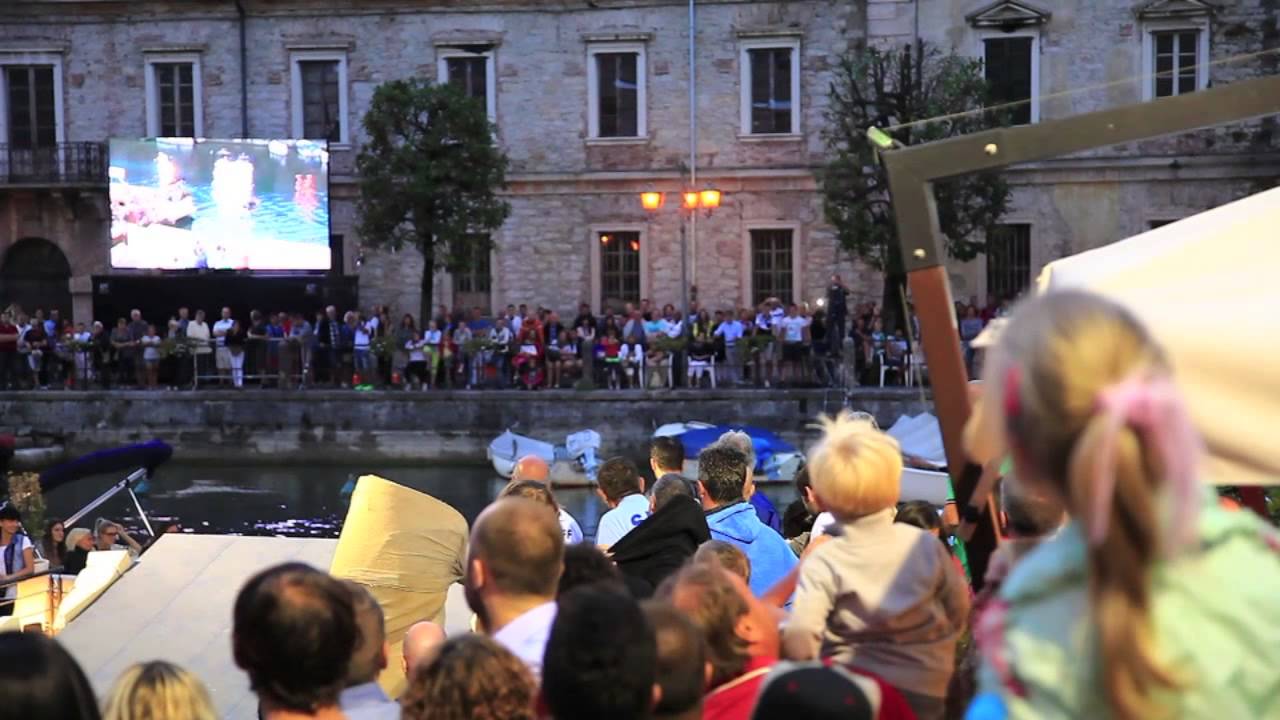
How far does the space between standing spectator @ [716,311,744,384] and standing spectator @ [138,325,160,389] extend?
1147 centimetres

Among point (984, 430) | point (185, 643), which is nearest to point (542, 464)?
point (185, 643)

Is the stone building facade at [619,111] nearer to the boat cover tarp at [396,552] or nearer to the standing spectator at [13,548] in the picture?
the standing spectator at [13,548]

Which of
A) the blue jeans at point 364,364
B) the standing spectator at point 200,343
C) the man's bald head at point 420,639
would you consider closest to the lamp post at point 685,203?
the blue jeans at point 364,364

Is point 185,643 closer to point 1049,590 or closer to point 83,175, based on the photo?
point 1049,590

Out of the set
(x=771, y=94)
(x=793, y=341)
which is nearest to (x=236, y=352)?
(x=793, y=341)

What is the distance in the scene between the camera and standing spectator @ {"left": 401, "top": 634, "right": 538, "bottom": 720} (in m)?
2.97

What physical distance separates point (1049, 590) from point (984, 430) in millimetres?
271

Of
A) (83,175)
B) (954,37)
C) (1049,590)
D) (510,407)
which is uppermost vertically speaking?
(954,37)

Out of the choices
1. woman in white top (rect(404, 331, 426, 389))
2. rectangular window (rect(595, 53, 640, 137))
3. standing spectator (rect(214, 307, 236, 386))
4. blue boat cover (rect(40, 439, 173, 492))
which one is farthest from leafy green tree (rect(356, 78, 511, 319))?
blue boat cover (rect(40, 439, 173, 492))

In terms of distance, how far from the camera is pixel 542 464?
707 cm

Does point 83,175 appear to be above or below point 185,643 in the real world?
above

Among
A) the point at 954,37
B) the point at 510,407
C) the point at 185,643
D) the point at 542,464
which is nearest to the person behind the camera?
the point at 185,643

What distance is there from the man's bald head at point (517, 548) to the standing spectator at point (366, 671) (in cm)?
34

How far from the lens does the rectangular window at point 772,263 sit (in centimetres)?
3425
